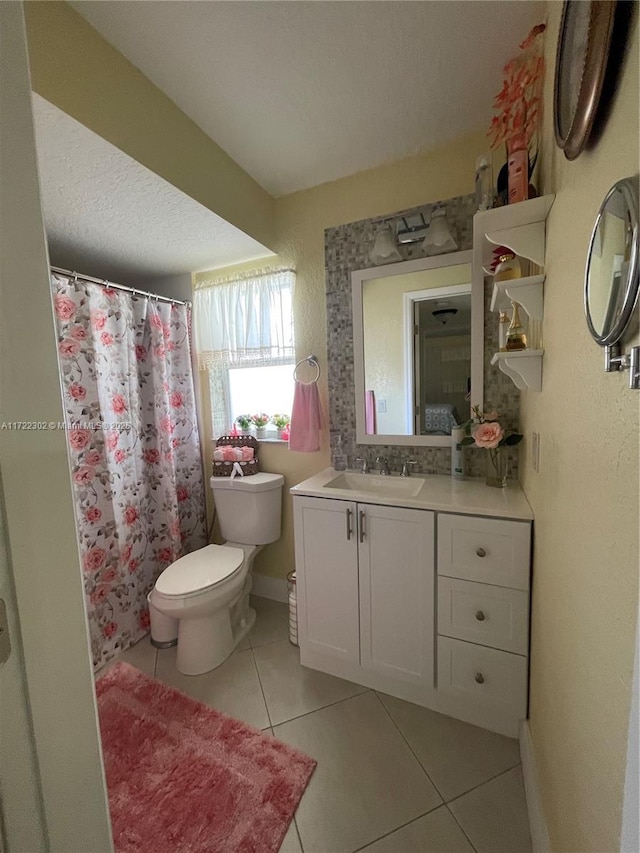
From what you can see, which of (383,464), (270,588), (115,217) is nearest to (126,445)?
(115,217)

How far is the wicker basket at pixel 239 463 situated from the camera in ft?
7.04

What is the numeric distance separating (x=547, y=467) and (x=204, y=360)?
6.51 feet

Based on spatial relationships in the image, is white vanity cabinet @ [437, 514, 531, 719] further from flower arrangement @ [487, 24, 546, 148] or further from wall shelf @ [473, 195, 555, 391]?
flower arrangement @ [487, 24, 546, 148]

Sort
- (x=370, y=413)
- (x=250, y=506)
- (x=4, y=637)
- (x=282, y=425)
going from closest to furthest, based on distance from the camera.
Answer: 1. (x=4, y=637)
2. (x=370, y=413)
3. (x=250, y=506)
4. (x=282, y=425)

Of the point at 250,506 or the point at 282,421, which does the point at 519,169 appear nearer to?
the point at 282,421

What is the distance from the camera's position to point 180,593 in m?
1.61

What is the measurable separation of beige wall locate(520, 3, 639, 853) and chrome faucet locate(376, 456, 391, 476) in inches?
31.8

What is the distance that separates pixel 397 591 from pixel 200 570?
3.23ft

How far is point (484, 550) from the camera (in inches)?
50.9

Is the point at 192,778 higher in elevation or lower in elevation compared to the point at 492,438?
lower

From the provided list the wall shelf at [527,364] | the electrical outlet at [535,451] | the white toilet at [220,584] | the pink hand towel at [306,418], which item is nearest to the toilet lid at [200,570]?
the white toilet at [220,584]

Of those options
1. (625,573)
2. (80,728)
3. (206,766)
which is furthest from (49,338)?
(206,766)

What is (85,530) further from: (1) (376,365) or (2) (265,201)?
(2) (265,201)

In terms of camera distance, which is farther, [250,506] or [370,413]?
[250,506]
